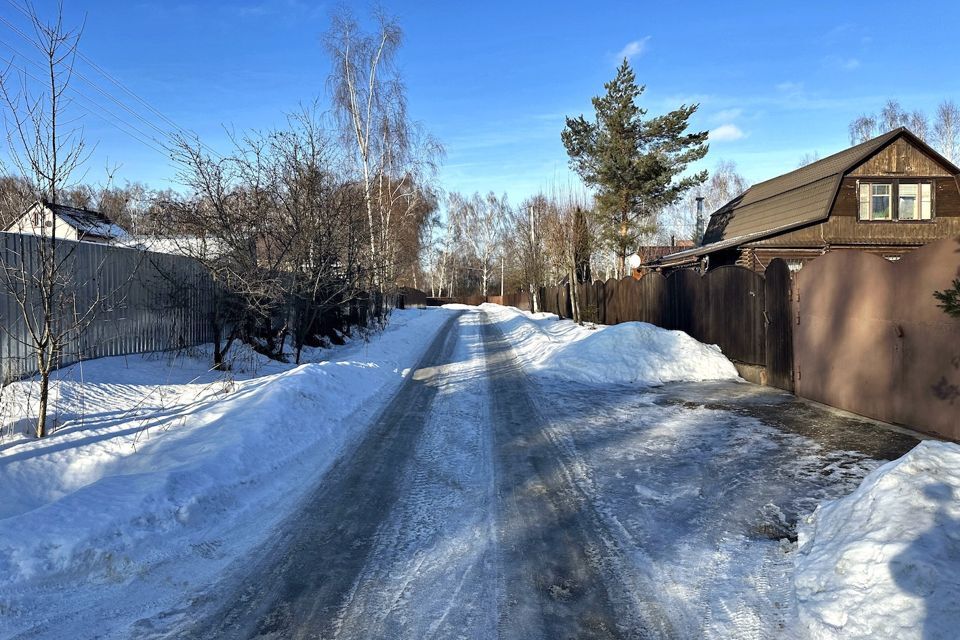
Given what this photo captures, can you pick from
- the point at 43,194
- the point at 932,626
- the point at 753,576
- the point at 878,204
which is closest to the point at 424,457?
the point at 753,576

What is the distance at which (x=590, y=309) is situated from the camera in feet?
78.1

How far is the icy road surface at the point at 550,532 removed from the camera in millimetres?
3102

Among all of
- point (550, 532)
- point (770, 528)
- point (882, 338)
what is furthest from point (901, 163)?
point (550, 532)

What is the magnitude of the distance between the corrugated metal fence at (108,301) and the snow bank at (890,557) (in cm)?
705

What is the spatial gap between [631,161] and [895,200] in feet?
37.3

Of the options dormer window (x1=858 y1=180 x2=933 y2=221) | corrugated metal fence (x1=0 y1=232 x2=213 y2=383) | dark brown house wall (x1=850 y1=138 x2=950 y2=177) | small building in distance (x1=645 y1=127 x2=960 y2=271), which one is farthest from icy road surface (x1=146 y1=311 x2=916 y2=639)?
dark brown house wall (x1=850 y1=138 x2=950 y2=177)

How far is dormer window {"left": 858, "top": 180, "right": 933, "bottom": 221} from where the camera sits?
23156 millimetres

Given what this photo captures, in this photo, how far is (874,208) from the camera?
23.2 meters

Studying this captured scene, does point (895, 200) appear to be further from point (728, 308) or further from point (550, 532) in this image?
point (550, 532)

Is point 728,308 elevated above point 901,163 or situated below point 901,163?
below

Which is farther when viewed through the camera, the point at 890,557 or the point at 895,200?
the point at 895,200

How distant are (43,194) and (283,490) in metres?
4.44

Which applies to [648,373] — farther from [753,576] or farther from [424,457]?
[753,576]

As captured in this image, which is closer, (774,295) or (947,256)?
(947,256)
